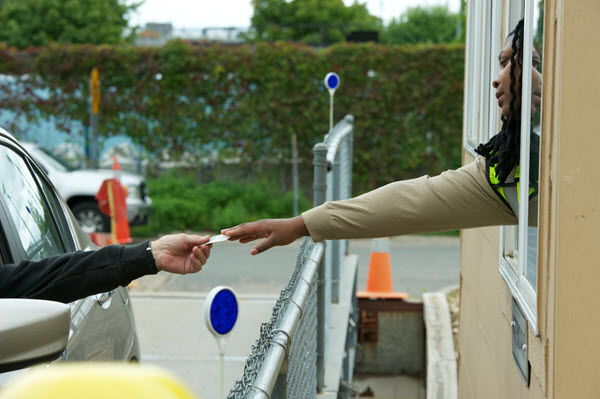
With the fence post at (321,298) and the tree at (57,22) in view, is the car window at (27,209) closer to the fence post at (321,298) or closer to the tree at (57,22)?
the fence post at (321,298)

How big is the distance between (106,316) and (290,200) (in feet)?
40.2

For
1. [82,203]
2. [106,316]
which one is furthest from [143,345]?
[82,203]

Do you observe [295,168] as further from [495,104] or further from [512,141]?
[512,141]

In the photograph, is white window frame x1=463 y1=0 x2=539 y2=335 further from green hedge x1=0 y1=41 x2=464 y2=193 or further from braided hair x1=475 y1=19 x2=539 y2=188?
green hedge x1=0 y1=41 x2=464 y2=193

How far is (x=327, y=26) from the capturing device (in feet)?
166

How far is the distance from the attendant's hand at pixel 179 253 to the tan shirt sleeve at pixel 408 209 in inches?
15.9

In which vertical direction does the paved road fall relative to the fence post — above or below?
below

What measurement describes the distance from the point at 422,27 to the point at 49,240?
5169cm

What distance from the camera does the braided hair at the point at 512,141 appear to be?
2768mm

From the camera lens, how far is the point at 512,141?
2807 millimetres

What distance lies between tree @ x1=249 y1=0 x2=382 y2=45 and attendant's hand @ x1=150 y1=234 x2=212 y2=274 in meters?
48.1

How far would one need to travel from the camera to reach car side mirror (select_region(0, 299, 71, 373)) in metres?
1.77

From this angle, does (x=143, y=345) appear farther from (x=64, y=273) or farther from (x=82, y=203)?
(x=82, y=203)

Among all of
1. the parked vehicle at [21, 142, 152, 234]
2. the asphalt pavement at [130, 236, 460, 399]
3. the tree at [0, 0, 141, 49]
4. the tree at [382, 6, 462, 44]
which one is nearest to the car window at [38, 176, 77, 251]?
the asphalt pavement at [130, 236, 460, 399]
